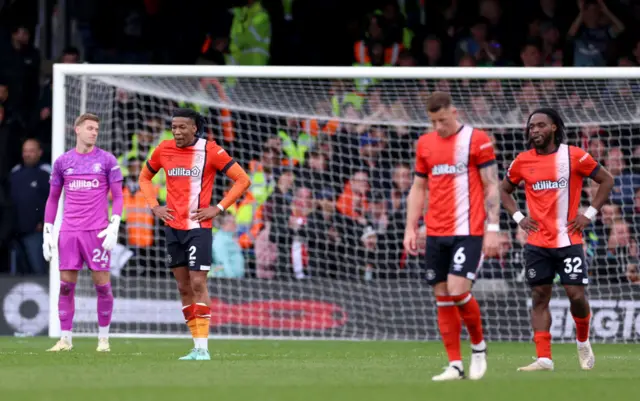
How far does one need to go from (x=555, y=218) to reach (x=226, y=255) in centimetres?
667

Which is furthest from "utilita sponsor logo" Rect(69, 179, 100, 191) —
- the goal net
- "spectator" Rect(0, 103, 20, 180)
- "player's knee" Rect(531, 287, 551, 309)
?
"spectator" Rect(0, 103, 20, 180)

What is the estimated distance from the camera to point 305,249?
652 inches

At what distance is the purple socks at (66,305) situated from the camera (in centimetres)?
1253

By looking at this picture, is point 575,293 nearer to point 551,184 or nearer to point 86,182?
point 551,184

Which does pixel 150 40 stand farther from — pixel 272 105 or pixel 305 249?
pixel 305 249

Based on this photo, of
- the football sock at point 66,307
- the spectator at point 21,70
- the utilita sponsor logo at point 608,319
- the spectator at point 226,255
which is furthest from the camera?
the spectator at point 21,70

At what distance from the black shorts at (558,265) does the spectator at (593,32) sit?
7.86 metres

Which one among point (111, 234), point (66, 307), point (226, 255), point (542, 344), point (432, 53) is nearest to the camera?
point (542, 344)

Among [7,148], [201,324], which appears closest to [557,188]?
[201,324]

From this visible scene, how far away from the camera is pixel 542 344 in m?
10.2

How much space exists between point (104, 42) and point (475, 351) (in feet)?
41.1

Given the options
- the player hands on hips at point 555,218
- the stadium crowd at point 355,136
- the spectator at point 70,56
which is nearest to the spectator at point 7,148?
the stadium crowd at point 355,136

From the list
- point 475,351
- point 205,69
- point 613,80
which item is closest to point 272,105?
point 205,69

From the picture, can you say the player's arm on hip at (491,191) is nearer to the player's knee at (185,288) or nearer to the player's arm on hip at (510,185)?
the player's arm on hip at (510,185)
